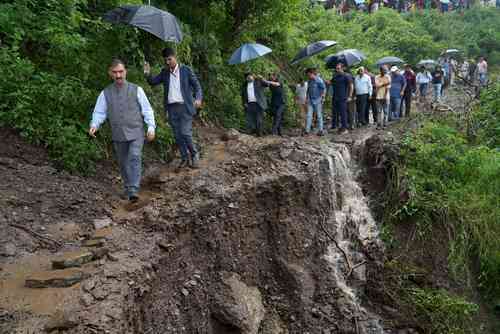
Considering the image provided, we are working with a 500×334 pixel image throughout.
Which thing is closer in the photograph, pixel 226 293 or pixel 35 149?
pixel 226 293

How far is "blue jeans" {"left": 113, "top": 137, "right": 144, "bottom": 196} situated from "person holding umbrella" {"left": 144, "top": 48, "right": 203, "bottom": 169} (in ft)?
4.27

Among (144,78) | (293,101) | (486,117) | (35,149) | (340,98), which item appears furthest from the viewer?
(293,101)

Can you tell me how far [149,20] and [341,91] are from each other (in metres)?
5.77

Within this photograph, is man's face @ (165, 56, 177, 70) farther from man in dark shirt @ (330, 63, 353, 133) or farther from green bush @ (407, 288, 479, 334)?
green bush @ (407, 288, 479, 334)

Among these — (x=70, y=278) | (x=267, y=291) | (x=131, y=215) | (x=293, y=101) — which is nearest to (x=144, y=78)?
(x=131, y=215)

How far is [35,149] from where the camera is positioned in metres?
6.56

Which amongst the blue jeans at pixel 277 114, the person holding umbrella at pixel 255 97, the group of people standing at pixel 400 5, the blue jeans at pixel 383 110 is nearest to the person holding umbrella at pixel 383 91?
the blue jeans at pixel 383 110

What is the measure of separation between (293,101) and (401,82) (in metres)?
3.30

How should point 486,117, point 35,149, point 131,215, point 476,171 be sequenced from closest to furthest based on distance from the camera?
point 131,215 < point 35,149 < point 476,171 < point 486,117

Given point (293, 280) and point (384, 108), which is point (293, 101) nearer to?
point (384, 108)

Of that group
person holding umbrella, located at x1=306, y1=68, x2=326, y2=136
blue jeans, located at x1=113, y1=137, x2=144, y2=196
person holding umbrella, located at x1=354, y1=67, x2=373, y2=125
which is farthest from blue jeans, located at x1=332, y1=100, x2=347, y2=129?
blue jeans, located at x1=113, y1=137, x2=144, y2=196

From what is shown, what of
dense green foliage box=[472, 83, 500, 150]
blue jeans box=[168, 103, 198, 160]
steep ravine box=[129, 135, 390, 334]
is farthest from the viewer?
dense green foliage box=[472, 83, 500, 150]

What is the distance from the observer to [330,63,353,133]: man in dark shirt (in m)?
11.1

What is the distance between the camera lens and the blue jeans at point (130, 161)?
6.13 m
